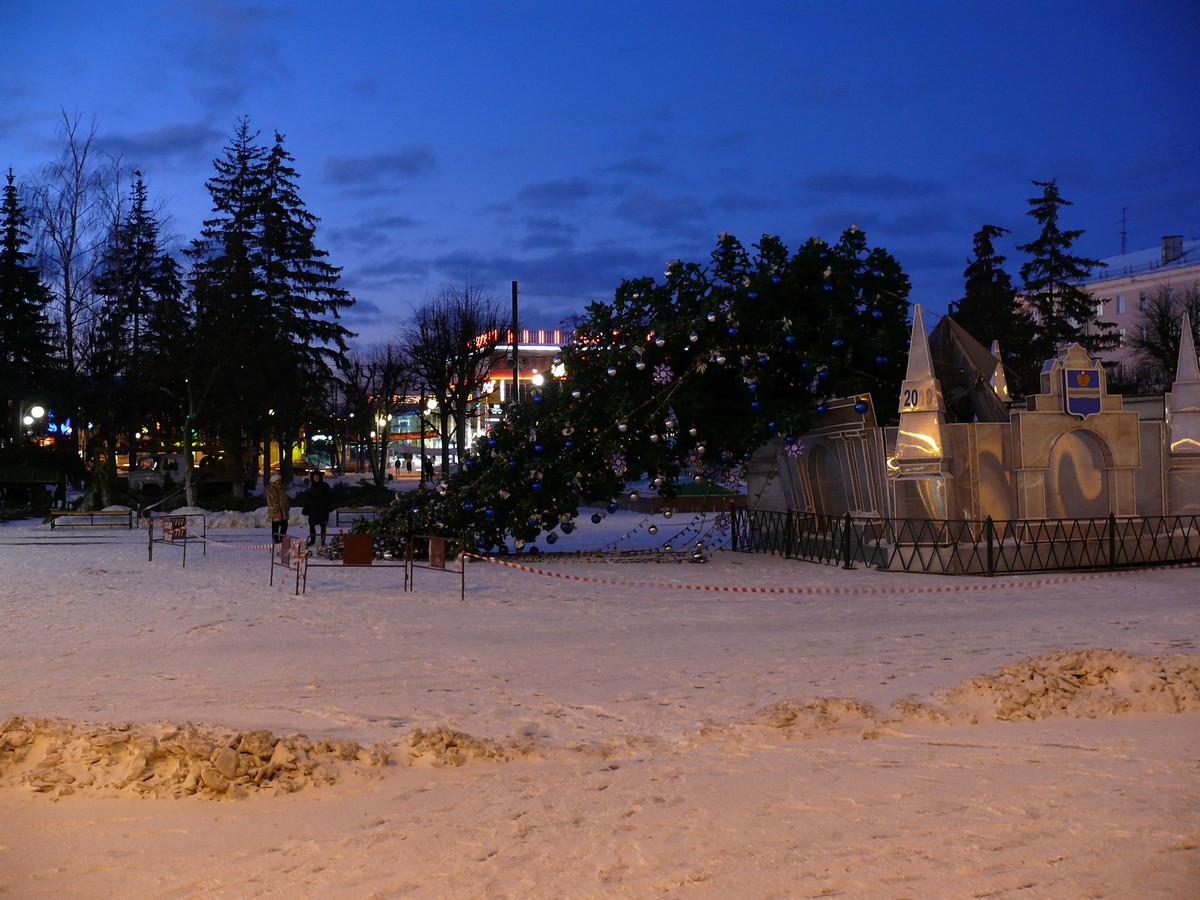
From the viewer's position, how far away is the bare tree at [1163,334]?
4684 cm

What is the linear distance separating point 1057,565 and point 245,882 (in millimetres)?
16020

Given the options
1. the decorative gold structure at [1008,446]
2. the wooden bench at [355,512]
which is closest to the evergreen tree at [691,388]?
the decorative gold structure at [1008,446]

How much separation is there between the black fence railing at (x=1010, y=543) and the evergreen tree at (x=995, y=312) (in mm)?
30478

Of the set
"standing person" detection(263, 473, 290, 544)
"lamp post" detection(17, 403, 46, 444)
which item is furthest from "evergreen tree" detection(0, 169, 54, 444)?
"standing person" detection(263, 473, 290, 544)

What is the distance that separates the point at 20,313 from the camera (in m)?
50.6

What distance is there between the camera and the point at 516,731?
779 centimetres

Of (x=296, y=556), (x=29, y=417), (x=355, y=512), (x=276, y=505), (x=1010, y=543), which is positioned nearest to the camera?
(x=296, y=556)

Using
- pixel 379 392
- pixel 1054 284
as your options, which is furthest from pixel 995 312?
pixel 379 392

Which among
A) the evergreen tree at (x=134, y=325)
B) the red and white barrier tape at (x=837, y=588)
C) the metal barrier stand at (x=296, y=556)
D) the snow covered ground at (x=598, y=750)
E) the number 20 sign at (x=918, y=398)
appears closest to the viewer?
the snow covered ground at (x=598, y=750)

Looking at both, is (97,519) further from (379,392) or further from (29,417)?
(379,392)

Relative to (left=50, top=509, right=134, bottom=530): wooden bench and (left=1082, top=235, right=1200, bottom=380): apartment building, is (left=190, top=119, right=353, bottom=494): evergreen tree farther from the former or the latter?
(left=1082, top=235, right=1200, bottom=380): apartment building

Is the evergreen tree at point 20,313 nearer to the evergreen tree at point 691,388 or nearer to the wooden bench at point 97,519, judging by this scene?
the wooden bench at point 97,519

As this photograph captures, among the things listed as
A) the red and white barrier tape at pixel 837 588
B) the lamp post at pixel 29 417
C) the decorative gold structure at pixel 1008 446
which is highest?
the lamp post at pixel 29 417

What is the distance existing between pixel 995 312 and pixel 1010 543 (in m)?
39.0
